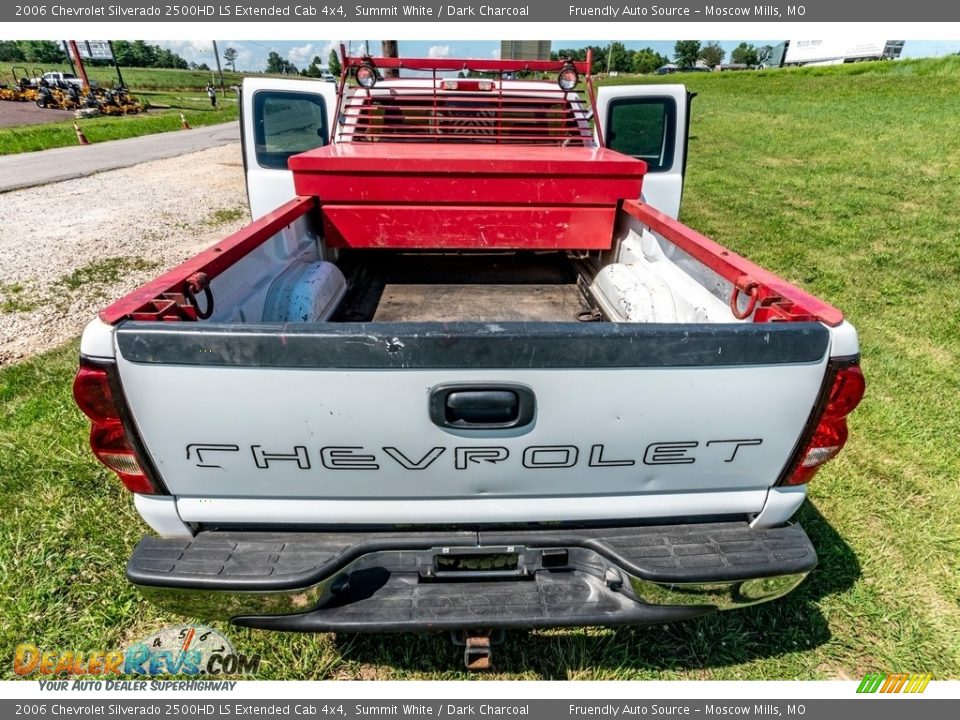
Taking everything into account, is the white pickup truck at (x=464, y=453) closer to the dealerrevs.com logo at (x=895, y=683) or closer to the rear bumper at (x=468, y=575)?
the rear bumper at (x=468, y=575)

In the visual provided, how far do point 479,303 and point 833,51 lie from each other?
88367 millimetres

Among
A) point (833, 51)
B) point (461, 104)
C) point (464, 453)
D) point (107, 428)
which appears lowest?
point (464, 453)

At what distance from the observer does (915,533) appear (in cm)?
286

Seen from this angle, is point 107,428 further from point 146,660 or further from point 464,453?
point 146,660

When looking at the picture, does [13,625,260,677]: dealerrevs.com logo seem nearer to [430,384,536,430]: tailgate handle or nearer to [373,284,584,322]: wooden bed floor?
[430,384,536,430]: tailgate handle

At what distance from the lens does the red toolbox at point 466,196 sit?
3.15 metres

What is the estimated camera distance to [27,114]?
2798 cm

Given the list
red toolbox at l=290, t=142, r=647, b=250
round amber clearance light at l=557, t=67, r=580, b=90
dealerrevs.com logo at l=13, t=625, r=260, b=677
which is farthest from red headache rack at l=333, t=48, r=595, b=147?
dealerrevs.com logo at l=13, t=625, r=260, b=677

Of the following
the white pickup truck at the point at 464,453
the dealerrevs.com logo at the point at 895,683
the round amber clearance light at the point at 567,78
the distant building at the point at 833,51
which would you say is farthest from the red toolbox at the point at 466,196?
the distant building at the point at 833,51

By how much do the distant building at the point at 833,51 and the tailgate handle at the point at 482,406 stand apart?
8329 centimetres

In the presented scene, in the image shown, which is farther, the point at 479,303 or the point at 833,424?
the point at 479,303

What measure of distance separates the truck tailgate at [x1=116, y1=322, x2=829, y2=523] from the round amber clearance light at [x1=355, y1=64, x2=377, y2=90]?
347 cm

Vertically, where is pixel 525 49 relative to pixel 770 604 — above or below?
above

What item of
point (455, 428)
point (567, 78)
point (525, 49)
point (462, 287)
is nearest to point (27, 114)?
point (525, 49)
